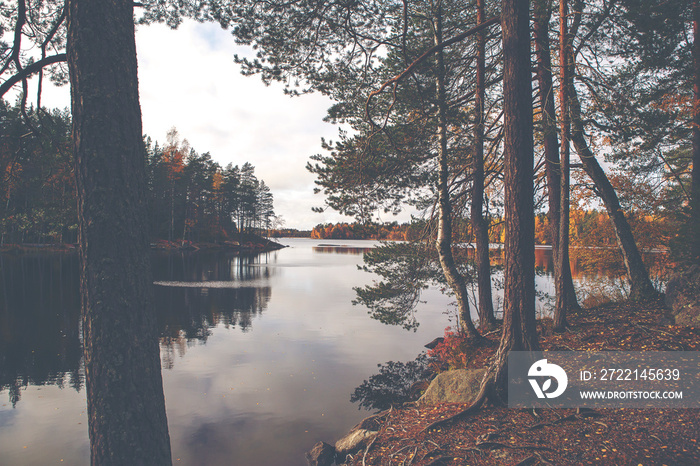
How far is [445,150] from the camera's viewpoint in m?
10.4

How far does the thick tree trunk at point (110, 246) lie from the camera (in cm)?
294

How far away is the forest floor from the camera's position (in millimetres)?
4594

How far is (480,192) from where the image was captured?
10680 mm

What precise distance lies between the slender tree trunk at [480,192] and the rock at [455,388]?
13.8 ft

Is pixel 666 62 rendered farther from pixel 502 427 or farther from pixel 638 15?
pixel 502 427

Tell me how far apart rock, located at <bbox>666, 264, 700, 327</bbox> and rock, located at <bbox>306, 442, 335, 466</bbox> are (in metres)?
8.09

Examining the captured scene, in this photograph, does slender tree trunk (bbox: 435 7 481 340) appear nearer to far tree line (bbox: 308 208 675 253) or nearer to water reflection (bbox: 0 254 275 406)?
far tree line (bbox: 308 208 675 253)

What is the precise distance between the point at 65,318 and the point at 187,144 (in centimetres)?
5385

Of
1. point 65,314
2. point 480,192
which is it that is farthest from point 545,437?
point 65,314

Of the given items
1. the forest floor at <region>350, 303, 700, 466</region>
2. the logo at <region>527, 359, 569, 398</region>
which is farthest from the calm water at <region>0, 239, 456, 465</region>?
the logo at <region>527, 359, 569, 398</region>

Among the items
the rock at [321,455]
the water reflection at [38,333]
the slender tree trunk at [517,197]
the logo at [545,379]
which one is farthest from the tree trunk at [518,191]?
the water reflection at [38,333]

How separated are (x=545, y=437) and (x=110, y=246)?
5833 millimetres

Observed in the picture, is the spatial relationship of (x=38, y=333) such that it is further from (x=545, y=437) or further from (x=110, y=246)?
(x=545, y=437)

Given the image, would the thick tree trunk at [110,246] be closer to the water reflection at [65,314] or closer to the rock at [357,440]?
the rock at [357,440]
